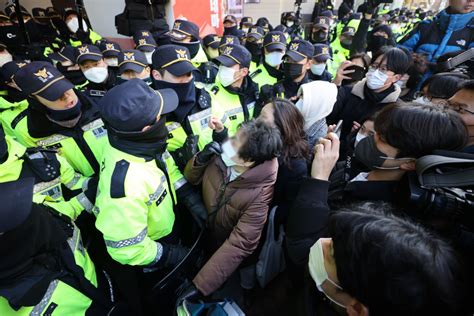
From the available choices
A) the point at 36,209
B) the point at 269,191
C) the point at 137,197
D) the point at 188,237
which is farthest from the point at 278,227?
the point at 36,209

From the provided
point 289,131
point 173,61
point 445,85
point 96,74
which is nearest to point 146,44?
point 96,74

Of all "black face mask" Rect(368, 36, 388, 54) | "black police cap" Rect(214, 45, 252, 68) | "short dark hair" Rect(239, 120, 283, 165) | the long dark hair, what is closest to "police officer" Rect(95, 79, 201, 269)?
"short dark hair" Rect(239, 120, 283, 165)

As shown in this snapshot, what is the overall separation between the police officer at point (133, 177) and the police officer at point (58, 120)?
0.90 meters

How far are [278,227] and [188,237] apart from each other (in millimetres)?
853

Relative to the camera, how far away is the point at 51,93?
2016 millimetres

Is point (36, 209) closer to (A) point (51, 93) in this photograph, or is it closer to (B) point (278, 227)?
(A) point (51, 93)

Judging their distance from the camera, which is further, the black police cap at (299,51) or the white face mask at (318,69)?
the white face mask at (318,69)

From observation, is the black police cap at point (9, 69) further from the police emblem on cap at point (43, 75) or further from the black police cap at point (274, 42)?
the black police cap at point (274, 42)

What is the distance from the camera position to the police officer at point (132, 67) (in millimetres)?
3004

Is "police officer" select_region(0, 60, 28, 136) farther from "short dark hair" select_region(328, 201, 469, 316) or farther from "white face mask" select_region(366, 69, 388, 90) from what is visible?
"white face mask" select_region(366, 69, 388, 90)

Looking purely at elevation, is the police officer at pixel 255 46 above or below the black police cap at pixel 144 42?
below

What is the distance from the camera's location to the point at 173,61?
2.28 m

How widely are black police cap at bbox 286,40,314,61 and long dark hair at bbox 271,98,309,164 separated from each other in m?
1.72

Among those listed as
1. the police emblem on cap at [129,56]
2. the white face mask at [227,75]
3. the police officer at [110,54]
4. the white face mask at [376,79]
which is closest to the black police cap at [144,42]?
the police officer at [110,54]
